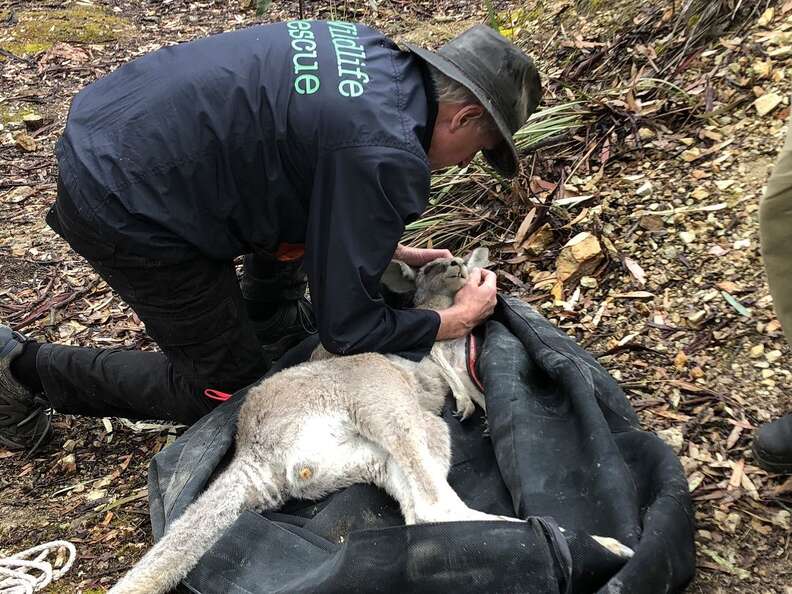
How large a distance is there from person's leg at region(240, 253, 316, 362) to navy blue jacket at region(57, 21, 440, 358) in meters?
1.36

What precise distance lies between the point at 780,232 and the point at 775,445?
38.2 inches

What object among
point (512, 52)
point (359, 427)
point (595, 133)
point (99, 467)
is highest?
point (512, 52)

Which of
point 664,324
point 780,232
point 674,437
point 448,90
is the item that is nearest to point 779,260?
Result: point 780,232

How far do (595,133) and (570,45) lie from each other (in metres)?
1.38

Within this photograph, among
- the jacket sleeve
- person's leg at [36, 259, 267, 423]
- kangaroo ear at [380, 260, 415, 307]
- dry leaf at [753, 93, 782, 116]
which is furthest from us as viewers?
dry leaf at [753, 93, 782, 116]

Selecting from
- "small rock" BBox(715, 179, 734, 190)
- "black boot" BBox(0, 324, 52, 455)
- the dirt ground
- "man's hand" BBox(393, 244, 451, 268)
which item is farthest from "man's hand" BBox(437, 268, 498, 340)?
"black boot" BBox(0, 324, 52, 455)

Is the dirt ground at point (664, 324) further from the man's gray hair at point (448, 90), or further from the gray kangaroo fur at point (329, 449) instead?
the man's gray hair at point (448, 90)

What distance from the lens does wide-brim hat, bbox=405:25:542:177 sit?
3.76 meters

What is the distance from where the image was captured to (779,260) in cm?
348

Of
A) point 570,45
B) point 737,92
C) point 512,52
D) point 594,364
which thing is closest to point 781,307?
point 594,364

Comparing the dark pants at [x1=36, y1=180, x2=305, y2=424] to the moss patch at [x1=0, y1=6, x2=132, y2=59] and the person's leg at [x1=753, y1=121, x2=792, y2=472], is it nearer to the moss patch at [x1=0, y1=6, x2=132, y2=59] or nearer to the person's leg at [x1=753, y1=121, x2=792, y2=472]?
the person's leg at [x1=753, y1=121, x2=792, y2=472]

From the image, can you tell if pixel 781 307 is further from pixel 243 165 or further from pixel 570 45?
pixel 570 45

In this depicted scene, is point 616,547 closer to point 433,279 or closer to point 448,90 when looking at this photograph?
point 448,90

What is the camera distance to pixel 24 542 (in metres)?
4.20
